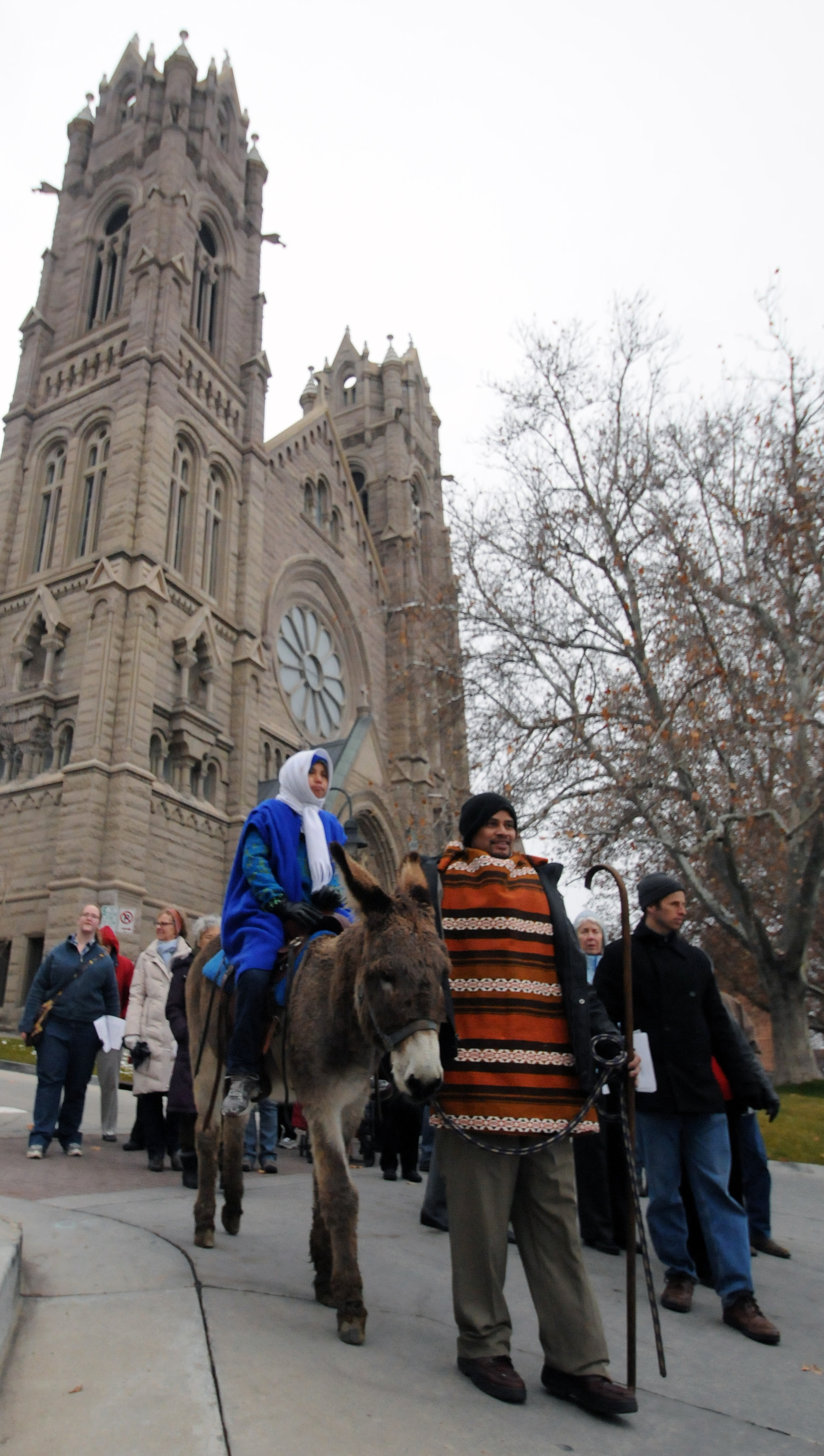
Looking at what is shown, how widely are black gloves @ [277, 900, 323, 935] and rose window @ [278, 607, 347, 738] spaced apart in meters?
22.7

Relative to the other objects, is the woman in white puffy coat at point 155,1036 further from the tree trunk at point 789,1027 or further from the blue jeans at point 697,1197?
the tree trunk at point 789,1027

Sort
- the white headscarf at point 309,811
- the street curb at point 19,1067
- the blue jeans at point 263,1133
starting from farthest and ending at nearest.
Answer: the street curb at point 19,1067 < the blue jeans at point 263,1133 < the white headscarf at point 309,811

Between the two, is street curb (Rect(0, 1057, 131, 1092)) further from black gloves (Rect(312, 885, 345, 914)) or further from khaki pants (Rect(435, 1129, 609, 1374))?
khaki pants (Rect(435, 1129, 609, 1374))

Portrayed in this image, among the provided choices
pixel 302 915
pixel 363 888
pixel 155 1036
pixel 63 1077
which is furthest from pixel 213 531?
pixel 363 888

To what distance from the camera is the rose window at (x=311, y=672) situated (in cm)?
2695

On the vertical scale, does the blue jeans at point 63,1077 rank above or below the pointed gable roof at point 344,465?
below

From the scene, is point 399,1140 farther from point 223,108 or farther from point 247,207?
point 223,108

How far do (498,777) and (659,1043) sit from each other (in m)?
11.0

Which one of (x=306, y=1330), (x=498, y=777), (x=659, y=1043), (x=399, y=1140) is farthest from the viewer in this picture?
(x=498, y=777)

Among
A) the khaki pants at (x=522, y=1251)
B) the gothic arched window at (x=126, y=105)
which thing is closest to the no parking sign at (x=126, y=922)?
the khaki pants at (x=522, y=1251)

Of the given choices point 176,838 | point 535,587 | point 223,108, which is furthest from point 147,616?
point 223,108

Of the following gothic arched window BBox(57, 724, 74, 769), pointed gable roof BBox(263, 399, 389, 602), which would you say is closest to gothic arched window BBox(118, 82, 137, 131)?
pointed gable roof BBox(263, 399, 389, 602)

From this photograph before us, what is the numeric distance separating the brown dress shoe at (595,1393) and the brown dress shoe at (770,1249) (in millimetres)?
2977

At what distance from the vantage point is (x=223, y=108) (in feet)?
103
